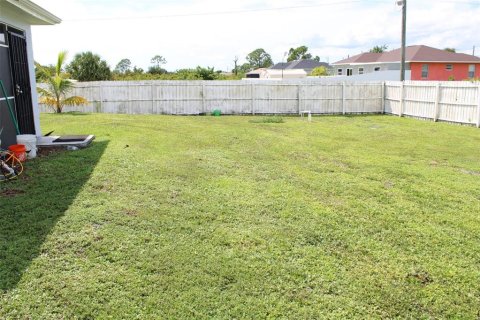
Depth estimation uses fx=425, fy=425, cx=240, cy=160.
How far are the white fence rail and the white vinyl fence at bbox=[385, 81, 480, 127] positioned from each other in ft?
0.14

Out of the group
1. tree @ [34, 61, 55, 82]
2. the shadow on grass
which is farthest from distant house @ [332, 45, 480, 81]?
the shadow on grass

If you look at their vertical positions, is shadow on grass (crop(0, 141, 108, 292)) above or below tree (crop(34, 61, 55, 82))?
below

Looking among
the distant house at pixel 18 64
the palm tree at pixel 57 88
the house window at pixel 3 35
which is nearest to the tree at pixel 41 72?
the palm tree at pixel 57 88

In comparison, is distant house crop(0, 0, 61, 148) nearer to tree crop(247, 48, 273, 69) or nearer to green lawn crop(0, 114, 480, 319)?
green lawn crop(0, 114, 480, 319)

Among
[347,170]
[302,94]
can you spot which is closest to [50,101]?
[302,94]

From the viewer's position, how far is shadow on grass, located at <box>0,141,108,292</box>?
3541mm

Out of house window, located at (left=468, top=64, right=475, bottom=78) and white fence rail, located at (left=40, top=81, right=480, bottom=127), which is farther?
house window, located at (left=468, top=64, right=475, bottom=78)

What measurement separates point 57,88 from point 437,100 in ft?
47.1

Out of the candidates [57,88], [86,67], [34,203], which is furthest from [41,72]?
[86,67]

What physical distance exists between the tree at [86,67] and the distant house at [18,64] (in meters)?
22.0

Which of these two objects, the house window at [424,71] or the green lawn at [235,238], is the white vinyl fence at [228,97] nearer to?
the green lawn at [235,238]

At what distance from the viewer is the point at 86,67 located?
3008 cm

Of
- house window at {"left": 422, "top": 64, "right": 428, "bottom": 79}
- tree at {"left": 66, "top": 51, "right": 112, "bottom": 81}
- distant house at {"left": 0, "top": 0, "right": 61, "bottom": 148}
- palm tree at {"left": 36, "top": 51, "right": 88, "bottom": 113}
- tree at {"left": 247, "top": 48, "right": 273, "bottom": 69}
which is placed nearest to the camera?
distant house at {"left": 0, "top": 0, "right": 61, "bottom": 148}

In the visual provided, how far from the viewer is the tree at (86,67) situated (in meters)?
29.9
